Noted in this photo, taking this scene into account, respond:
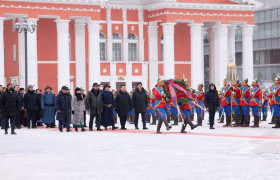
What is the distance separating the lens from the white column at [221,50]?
5512cm

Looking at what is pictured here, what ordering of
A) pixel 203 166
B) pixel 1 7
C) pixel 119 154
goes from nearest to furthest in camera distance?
1. pixel 203 166
2. pixel 119 154
3. pixel 1 7

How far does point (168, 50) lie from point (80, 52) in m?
6.69

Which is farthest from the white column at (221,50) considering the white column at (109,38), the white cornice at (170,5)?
the white column at (109,38)

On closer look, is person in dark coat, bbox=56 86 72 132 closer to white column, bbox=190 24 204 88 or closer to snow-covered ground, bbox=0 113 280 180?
snow-covered ground, bbox=0 113 280 180

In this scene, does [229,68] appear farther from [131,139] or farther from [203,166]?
[203,166]

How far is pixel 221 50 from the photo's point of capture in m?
55.2

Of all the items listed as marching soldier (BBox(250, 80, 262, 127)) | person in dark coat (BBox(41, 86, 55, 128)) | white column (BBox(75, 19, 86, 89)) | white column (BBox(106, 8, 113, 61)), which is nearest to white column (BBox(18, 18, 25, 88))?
white column (BBox(75, 19, 86, 89))

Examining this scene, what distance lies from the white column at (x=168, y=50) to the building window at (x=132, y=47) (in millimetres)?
3316

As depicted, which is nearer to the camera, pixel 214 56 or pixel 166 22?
pixel 166 22

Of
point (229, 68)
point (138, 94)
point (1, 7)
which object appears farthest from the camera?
point (229, 68)

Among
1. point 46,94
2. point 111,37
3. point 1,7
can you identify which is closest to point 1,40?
point 1,7

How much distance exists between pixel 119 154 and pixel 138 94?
10423 millimetres

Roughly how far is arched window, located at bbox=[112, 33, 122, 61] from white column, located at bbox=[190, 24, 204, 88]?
18.8 ft

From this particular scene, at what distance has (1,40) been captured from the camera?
46.8 m
